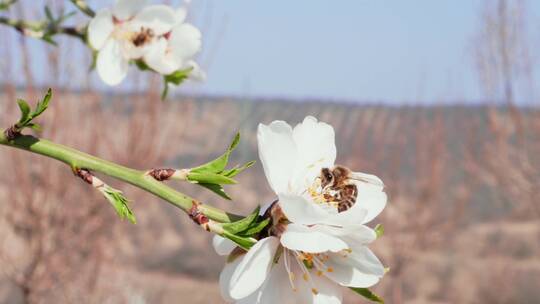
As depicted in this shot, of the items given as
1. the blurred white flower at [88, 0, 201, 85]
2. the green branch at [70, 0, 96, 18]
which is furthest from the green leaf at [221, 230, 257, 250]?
the green branch at [70, 0, 96, 18]

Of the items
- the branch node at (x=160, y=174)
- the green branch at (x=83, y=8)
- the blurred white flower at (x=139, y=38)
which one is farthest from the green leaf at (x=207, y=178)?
the green branch at (x=83, y=8)

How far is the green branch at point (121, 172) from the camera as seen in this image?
53 cm

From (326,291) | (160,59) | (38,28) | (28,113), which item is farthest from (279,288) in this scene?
(38,28)

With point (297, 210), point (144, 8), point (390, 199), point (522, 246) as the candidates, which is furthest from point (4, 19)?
point (522, 246)

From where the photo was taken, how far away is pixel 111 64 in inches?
42.1

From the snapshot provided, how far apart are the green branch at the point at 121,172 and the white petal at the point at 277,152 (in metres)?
0.04

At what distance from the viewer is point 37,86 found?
3.27 meters

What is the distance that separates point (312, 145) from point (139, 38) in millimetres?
516

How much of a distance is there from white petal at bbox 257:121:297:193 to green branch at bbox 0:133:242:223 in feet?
0.13

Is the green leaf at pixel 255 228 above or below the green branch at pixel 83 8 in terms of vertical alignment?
below

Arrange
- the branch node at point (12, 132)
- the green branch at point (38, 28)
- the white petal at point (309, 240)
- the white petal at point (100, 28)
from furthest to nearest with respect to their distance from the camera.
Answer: the green branch at point (38, 28), the white petal at point (100, 28), the branch node at point (12, 132), the white petal at point (309, 240)

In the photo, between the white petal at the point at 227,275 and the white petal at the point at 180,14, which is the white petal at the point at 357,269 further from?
the white petal at the point at 180,14

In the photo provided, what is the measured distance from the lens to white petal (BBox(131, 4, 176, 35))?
41.1 inches

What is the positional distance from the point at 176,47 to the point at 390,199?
15.0 feet
